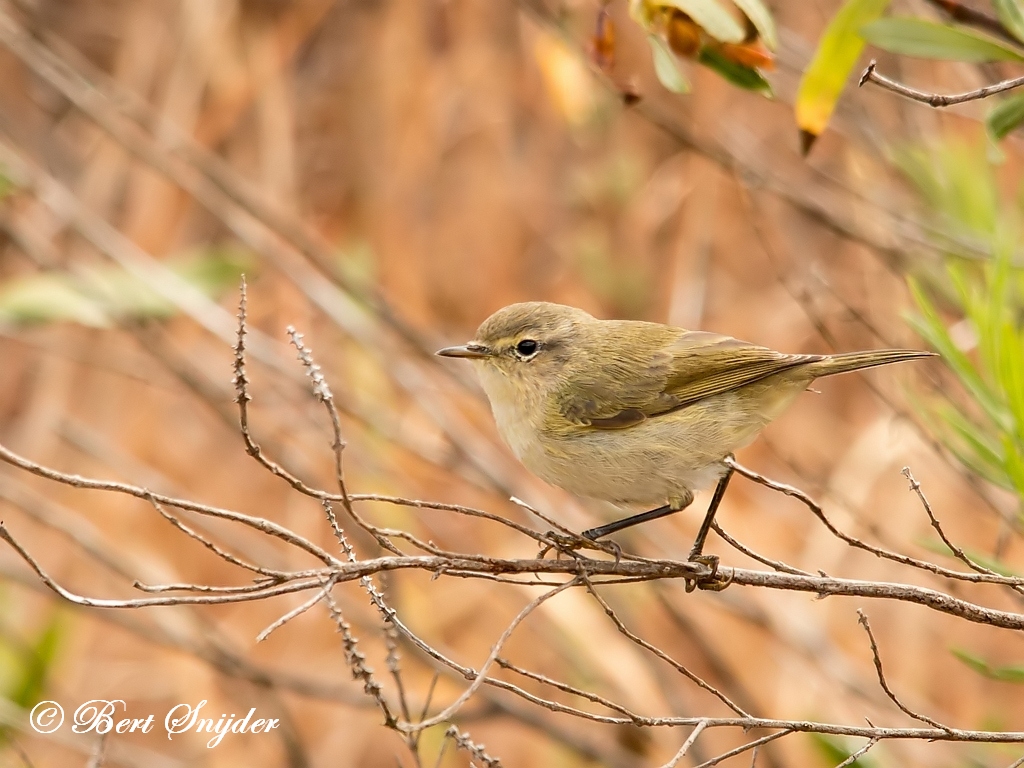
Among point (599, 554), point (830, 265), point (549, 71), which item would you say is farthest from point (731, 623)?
point (549, 71)

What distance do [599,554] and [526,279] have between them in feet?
5.82

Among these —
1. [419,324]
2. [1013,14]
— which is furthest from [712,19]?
[419,324]

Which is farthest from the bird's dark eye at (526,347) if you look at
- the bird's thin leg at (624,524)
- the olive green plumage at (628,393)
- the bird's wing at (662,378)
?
the bird's thin leg at (624,524)

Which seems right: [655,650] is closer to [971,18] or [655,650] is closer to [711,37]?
[711,37]

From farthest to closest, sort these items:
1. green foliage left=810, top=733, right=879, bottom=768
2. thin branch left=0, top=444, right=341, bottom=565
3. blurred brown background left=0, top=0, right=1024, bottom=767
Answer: blurred brown background left=0, top=0, right=1024, bottom=767, green foliage left=810, top=733, right=879, bottom=768, thin branch left=0, top=444, right=341, bottom=565

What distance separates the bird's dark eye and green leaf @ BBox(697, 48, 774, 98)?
0.94m

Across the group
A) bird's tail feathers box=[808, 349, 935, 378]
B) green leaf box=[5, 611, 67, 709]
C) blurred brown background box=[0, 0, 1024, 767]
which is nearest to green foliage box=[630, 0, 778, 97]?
bird's tail feathers box=[808, 349, 935, 378]

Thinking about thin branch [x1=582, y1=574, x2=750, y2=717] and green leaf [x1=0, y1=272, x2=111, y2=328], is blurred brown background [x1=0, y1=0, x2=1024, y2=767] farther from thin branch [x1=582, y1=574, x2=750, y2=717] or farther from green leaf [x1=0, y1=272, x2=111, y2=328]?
thin branch [x1=582, y1=574, x2=750, y2=717]

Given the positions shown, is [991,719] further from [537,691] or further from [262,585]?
[262,585]

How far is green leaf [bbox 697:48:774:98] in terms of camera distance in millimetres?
2117

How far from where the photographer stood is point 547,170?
617 centimetres

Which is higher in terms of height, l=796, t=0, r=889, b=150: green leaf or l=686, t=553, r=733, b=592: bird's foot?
l=796, t=0, r=889, b=150: green leaf

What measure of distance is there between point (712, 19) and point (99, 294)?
2447mm

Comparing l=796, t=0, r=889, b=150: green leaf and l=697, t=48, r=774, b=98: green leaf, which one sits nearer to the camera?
l=796, t=0, r=889, b=150: green leaf
